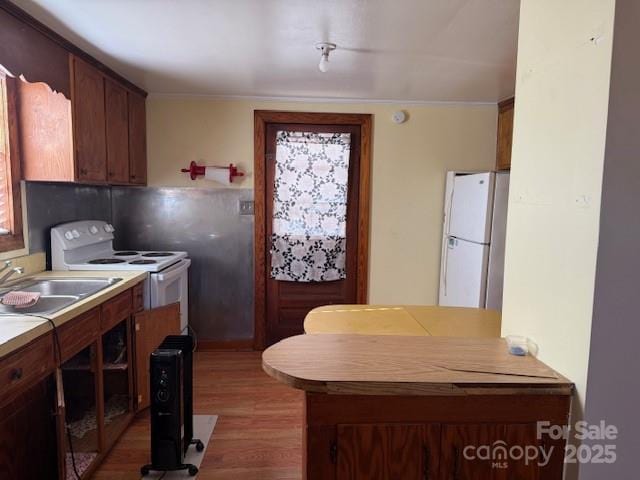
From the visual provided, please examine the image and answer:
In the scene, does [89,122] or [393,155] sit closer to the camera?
[89,122]

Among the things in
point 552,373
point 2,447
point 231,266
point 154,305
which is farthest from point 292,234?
point 552,373

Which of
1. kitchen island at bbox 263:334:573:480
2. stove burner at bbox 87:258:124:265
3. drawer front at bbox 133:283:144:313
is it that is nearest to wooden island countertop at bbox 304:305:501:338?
kitchen island at bbox 263:334:573:480

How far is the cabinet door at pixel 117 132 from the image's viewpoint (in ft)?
8.77

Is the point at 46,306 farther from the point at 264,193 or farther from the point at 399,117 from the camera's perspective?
the point at 399,117

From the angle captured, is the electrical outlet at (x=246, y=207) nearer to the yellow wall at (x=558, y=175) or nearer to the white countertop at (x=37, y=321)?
the white countertop at (x=37, y=321)

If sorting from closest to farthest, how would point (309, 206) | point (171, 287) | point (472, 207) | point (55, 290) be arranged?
point (55, 290) < point (171, 287) < point (472, 207) < point (309, 206)

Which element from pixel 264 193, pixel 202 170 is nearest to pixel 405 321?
pixel 264 193

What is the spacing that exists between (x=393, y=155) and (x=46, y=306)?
2.67m

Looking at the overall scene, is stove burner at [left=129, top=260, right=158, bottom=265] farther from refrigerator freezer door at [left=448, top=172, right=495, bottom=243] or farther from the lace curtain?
refrigerator freezer door at [left=448, top=172, right=495, bottom=243]

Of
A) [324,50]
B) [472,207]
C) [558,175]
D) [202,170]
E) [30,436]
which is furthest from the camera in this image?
[202,170]

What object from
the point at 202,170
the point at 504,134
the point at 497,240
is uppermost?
the point at 504,134

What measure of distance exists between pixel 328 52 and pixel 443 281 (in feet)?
6.92

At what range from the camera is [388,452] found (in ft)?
3.25

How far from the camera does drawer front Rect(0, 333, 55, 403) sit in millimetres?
1298
